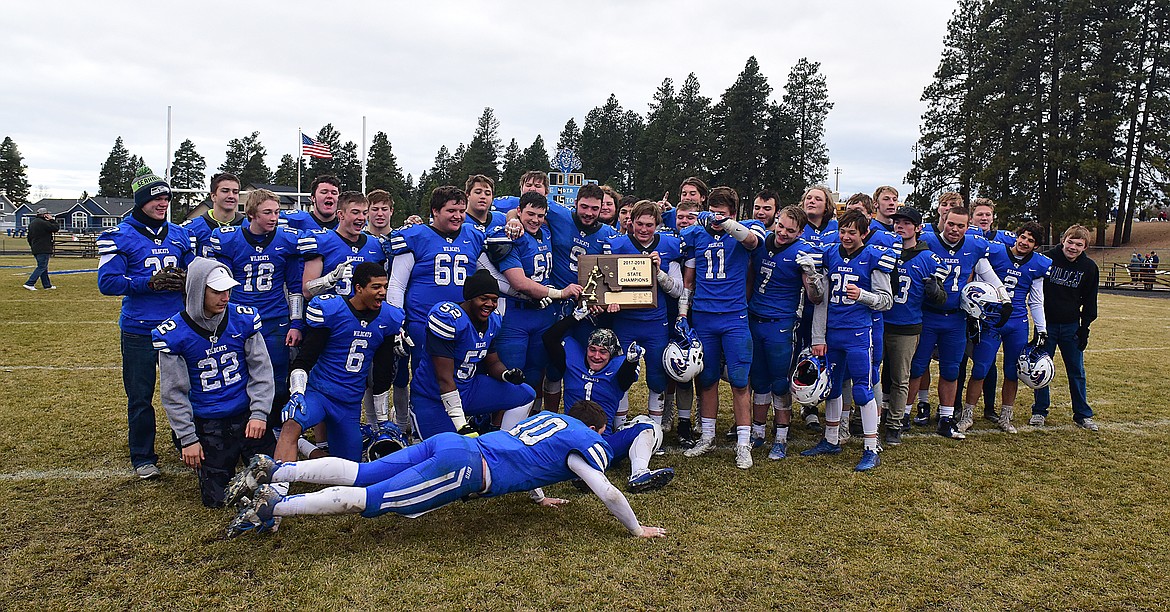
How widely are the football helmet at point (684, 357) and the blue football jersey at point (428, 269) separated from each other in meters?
1.70

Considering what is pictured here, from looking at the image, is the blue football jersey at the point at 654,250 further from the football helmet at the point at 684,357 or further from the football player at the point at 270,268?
the football player at the point at 270,268

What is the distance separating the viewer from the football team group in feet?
14.5

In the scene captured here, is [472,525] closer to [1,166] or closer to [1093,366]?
[1093,366]

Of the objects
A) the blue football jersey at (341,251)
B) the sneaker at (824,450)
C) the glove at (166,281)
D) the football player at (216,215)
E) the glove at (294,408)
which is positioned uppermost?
the football player at (216,215)

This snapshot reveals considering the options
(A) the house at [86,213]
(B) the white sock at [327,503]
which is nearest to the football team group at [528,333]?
(B) the white sock at [327,503]

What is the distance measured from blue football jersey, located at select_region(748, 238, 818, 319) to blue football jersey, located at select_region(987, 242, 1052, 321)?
7.70 feet

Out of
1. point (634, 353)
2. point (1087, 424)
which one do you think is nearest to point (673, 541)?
point (634, 353)

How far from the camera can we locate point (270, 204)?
5.51 m

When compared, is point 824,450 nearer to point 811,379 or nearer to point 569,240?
point 811,379

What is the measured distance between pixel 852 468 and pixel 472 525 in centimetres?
303

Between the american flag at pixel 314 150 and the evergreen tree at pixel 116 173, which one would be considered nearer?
the american flag at pixel 314 150

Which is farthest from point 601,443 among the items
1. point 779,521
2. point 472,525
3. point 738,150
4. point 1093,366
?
point 738,150

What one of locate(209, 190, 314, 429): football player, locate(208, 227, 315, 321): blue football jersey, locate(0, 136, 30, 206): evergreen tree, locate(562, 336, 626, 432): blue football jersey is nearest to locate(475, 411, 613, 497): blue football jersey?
locate(562, 336, 626, 432): blue football jersey

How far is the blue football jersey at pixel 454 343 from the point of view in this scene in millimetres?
5016
